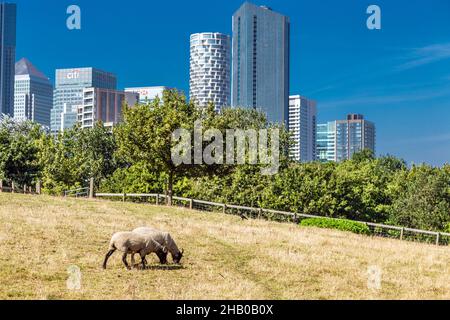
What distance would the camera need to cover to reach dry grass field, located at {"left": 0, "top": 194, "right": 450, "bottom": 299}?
66.8ft

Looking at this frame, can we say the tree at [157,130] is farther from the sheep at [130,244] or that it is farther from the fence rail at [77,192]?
the sheep at [130,244]

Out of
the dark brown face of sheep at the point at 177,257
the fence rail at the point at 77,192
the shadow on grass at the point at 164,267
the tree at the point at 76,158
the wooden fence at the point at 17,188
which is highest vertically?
the tree at the point at 76,158

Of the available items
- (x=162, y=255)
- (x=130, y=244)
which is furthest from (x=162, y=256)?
(x=130, y=244)

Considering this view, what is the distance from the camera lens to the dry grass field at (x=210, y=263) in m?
A: 20.4

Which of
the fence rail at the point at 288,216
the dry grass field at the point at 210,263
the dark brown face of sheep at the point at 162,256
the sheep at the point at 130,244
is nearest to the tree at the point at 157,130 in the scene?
the fence rail at the point at 288,216

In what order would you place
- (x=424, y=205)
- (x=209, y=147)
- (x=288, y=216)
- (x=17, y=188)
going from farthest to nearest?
1. (x=424, y=205)
2. (x=17, y=188)
3. (x=288, y=216)
4. (x=209, y=147)

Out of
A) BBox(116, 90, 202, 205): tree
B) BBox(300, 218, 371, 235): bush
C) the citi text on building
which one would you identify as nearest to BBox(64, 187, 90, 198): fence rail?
BBox(116, 90, 202, 205): tree

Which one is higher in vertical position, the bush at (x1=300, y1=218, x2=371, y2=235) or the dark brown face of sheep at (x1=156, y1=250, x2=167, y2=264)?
the dark brown face of sheep at (x1=156, y1=250, x2=167, y2=264)

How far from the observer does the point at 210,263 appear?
2577cm

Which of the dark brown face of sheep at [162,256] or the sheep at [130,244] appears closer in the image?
the sheep at [130,244]

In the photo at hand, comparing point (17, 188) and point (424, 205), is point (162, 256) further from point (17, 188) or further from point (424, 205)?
point (424, 205)

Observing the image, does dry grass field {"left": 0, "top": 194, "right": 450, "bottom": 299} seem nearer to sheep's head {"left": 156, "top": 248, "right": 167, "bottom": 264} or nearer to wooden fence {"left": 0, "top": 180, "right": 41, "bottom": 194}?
sheep's head {"left": 156, "top": 248, "right": 167, "bottom": 264}

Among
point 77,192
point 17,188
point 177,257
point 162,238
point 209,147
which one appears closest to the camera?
point 162,238
